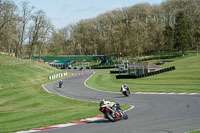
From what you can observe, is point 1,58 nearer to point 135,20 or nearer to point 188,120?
point 188,120

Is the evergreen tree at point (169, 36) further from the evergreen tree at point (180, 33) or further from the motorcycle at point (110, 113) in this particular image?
the motorcycle at point (110, 113)

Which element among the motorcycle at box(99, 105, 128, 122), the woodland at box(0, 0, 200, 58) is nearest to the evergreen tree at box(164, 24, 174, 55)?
the woodland at box(0, 0, 200, 58)

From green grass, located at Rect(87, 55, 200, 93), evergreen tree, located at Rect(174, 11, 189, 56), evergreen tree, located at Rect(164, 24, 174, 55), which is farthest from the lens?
evergreen tree, located at Rect(164, 24, 174, 55)

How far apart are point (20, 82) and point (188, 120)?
46.1 meters

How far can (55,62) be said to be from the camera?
13262 centimetres

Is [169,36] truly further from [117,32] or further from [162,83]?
[162,83]

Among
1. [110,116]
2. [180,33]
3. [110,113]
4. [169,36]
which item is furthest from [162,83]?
[169,36]

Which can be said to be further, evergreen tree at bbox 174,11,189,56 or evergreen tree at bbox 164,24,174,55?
evergreen tree at bbox 164,24,174,55

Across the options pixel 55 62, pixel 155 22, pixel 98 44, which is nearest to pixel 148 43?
pixel 155 22

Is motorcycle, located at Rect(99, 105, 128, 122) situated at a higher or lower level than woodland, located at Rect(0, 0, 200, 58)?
lower

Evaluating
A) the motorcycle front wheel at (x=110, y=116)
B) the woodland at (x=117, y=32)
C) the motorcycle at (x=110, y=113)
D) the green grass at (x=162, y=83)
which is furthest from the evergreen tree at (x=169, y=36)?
the motorcycle front wheel at (x=110, y=116)

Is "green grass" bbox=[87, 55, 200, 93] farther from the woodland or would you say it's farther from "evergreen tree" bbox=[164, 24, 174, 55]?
"evergreen tree" bbox=[164, 24, 174, 55]

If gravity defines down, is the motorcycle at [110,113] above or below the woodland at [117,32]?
below

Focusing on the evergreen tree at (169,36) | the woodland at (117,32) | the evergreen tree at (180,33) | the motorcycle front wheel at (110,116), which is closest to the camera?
the motorcycle front wheel at (110,116)
